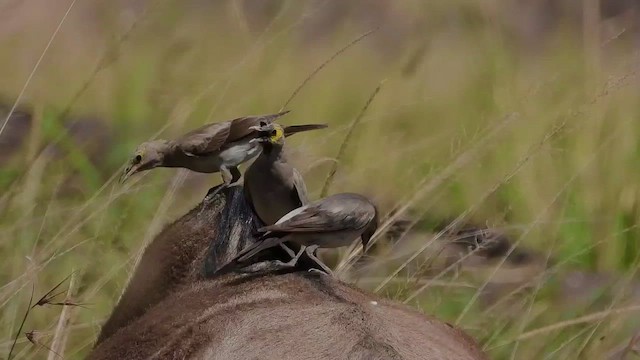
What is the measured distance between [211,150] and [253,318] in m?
0.37

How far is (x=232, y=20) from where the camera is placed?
8.45 ft

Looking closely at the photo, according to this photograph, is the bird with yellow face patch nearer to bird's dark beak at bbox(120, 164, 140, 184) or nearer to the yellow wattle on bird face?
the yellow wattle on bird face

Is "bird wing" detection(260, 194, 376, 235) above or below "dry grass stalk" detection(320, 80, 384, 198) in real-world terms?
above

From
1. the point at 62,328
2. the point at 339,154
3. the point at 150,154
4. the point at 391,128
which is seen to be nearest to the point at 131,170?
the point at 150,154

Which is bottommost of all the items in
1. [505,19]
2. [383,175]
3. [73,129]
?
[383,175]

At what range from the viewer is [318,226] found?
89cm

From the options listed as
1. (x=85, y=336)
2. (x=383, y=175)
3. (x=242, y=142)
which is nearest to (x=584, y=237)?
(x=383, y=175)

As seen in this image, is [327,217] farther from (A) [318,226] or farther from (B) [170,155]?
(B) [170,155]

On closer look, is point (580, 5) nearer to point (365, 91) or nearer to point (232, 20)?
point (365, 91)

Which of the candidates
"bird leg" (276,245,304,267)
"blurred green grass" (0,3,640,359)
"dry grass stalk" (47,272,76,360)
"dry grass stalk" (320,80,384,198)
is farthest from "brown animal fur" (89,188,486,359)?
"blurred green grass" (0,3,640,359)

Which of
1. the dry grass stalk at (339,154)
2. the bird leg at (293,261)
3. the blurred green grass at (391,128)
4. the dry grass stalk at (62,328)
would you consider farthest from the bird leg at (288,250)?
the blurred green grass at (391,128)

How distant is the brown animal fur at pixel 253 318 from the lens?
0.74 meters

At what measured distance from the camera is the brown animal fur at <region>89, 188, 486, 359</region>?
74 centimetres

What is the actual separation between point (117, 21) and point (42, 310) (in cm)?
73
